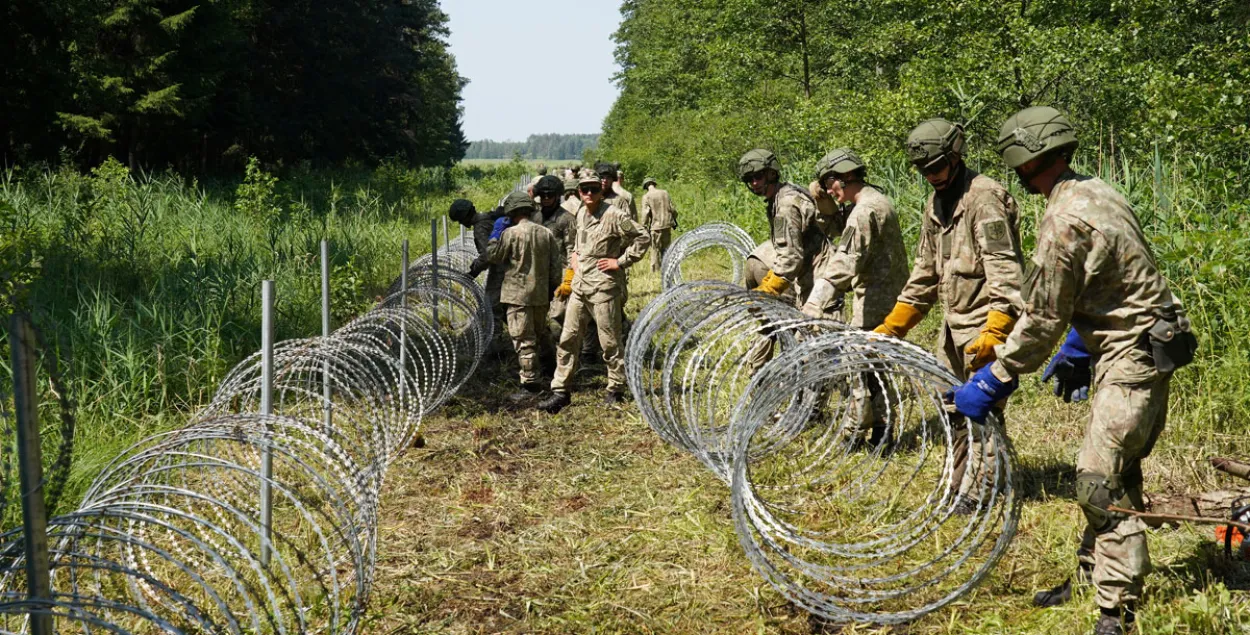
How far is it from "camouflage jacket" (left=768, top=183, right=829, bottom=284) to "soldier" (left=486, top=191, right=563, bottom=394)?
7.41ft

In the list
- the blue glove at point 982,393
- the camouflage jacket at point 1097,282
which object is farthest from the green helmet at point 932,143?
the blue glove at point 982,393

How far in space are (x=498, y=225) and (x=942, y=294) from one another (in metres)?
5.32

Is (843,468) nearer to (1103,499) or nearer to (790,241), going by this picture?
(790,241)

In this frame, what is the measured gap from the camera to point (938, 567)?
4691mm

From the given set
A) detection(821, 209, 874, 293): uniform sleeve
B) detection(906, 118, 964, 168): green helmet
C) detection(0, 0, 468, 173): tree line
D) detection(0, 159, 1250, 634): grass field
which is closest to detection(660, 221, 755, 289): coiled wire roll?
detection(0, 159, 1250, 634): grass field

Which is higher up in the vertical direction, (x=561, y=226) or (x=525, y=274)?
(x=561, y=226)

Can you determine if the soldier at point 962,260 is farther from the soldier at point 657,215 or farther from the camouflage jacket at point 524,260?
the soldier at point 657,215

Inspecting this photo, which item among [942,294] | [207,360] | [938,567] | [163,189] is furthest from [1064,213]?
[163,189]

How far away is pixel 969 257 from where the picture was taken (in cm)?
492

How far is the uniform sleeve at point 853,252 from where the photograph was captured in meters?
5.88

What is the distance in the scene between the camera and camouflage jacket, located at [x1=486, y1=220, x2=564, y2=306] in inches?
324

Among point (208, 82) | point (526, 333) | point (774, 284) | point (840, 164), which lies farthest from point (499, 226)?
point (208, 82)

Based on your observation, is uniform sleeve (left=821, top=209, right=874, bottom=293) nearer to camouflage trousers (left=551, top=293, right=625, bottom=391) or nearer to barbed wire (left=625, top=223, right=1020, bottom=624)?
barbed wire (left=625, top=223, right=1020, bottom=624)

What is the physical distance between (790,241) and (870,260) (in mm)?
956
